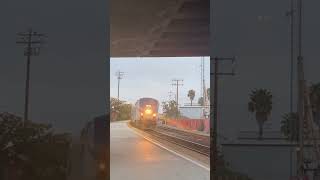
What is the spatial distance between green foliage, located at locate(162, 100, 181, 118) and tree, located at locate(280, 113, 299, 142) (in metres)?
47.4

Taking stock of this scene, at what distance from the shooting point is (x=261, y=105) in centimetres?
699

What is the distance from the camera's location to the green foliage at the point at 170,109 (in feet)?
186

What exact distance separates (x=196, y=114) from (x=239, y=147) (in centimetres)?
4055

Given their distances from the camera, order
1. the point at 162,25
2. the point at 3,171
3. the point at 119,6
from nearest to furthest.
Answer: the point at 3,171, the point at 119,6, the point at 162,25

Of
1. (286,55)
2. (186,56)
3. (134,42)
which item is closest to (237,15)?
(286,55)

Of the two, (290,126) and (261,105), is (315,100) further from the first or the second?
(261,105)

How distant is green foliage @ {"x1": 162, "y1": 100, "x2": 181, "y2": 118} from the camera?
5662 centimetres

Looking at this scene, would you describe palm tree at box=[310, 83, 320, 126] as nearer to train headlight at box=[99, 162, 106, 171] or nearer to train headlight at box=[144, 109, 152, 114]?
train headlight at box=[99, 162, 106, 171]

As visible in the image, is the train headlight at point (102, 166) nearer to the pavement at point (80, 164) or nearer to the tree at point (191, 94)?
the pavement at point (80, 164)

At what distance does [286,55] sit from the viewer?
6.92m

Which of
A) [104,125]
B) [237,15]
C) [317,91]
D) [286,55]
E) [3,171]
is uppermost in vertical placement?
[237,15]

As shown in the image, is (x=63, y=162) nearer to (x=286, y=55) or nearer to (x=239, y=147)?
(x=239, y=147)

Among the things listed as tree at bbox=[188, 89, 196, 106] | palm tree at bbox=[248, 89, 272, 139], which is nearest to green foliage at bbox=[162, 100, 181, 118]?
tree at bbox=[188, 89, 196, 106]

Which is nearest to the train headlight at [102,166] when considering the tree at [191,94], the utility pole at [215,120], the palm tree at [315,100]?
the utility pole at [215,120]
